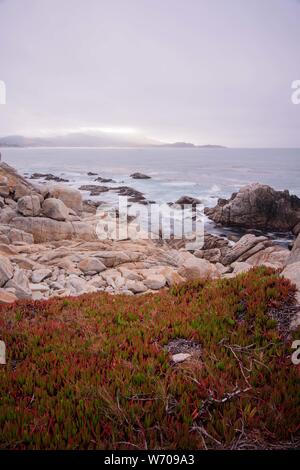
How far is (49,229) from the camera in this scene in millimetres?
23844

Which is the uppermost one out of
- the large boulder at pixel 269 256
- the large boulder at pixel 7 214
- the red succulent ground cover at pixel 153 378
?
the large boulder at pixel 7 214

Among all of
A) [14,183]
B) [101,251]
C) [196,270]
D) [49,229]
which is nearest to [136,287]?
[196,270]

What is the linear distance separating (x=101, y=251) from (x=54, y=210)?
7716 millimetres

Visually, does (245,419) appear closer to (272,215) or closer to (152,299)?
(152,299)

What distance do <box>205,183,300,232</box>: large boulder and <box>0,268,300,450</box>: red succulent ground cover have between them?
3195 cm

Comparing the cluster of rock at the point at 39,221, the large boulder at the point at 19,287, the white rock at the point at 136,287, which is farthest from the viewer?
the cluster of rock at the point at 39,221

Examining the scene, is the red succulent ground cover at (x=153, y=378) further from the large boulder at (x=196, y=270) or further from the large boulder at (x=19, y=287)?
the large boulder at (x=196, y=270)

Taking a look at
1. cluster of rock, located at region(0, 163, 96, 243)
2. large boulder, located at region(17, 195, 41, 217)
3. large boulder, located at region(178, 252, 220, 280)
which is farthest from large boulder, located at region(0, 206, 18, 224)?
large boulder, located at region(178, 252, 220, 280)

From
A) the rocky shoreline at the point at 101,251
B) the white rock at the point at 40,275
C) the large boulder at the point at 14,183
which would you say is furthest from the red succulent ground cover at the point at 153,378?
the large boulder at the point at 14,183

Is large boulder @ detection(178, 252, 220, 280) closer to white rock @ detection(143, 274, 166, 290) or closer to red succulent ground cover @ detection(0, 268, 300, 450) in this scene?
white rock @ detection(143, 274, 166, 290)

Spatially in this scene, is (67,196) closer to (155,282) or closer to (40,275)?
(40,275)

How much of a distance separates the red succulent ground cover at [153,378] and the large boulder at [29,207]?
1922cm

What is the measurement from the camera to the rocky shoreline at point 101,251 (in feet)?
43.9
